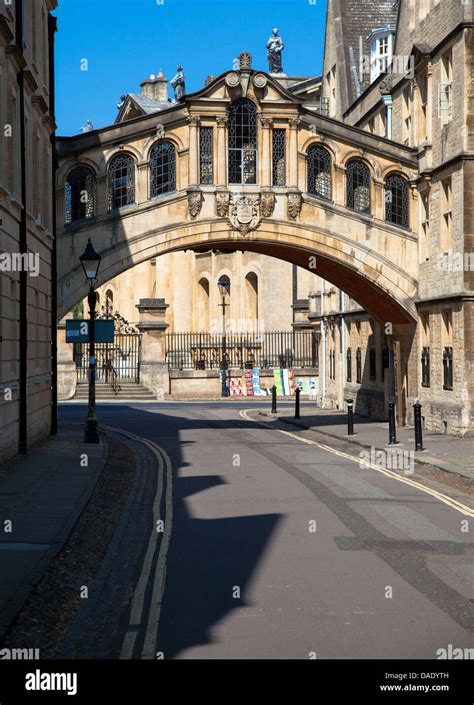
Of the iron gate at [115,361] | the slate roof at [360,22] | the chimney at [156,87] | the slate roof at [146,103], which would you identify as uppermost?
the chimney at [156,87]

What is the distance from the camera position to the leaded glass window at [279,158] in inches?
1163

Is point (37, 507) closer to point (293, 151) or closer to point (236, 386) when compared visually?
point (293, 151)

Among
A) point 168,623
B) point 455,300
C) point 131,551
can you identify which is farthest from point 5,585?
point 455,300

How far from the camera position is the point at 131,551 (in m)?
11.5

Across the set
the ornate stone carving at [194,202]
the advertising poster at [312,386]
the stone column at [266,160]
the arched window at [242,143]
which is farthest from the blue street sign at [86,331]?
the advertising poster at [312,386]

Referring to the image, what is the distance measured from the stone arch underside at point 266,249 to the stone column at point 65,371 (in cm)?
2112

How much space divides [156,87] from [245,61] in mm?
66603

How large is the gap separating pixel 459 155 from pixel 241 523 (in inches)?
597

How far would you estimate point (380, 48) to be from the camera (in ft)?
130

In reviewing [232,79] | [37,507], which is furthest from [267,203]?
[37,507]

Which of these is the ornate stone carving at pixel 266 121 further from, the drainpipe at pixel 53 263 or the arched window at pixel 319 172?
the drainpipe at pixel 53 263

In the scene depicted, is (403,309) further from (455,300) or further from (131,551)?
(131,551)

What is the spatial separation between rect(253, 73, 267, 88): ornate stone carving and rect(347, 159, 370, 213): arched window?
131 inches

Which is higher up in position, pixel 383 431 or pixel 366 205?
pixel 366 205
